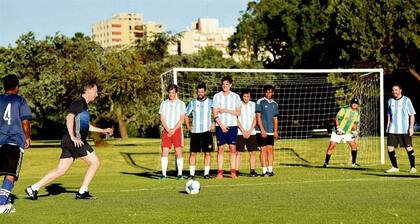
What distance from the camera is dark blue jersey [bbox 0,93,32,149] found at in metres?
12.2

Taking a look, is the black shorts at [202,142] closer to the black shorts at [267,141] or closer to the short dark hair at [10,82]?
the black shorts at [267,141]

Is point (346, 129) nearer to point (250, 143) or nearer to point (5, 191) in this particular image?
point (250, 143)

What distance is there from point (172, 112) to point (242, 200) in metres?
5.87

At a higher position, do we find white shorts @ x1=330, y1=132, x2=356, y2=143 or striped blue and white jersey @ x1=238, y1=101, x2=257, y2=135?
striped blue and white jersey @ x1=238, y1=101, x2=257, y2=135

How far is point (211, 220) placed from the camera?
10.2m

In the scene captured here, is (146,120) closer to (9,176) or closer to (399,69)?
(399,69)

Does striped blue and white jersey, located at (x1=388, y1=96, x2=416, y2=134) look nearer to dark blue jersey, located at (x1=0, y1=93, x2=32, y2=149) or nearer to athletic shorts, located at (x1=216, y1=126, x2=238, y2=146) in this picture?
athletic shorts, located at (x1=216, y1=126, x2=238, y2=146)

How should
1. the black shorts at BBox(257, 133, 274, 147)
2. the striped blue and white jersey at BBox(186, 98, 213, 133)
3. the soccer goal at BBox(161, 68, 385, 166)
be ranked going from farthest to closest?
the soccer goal at BBox(161, 68, 385, 166) < the black shorts at BBox(257, 133, 274, 147) < the striped blue and white jersey at BBox(186, 98, 213, 133)

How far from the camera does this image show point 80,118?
13320 millimetres

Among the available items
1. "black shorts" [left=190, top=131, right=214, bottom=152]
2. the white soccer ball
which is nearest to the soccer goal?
"black shorts" [left=190, top=131, right=214, bottom=152]

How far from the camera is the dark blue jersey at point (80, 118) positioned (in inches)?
524

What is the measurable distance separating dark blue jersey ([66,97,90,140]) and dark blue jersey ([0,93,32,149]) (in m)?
1.08

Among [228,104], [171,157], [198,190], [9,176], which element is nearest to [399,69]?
[171,157]

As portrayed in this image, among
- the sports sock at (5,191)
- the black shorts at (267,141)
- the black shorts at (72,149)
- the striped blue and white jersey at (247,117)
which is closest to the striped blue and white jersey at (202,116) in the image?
the striped blue and white jersey at (247,117)
